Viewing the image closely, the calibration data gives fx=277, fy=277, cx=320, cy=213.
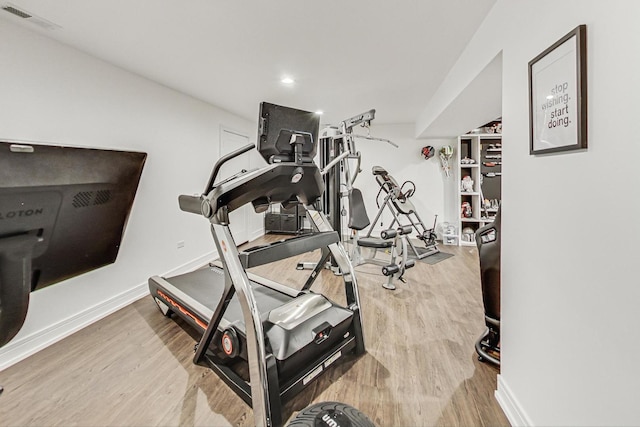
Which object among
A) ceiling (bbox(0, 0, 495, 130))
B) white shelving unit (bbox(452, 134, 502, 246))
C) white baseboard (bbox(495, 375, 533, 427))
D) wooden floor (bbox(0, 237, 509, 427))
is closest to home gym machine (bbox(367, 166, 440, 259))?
white shelving unit (bbox(452, 134, 502, 246))

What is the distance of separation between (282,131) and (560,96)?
1.30 metres

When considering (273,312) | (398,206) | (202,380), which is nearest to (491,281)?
(273,312)

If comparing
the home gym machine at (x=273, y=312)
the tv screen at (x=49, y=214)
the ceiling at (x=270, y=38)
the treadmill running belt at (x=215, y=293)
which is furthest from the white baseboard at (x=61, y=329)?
the ceiling at (x=270, y=38)

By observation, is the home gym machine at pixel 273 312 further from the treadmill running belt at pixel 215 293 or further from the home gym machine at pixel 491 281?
the home gym machine at pixel 491 281

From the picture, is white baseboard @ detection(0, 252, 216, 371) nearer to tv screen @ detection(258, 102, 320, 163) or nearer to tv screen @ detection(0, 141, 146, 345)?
tv screen @ detection(0, 141, 146, 345)

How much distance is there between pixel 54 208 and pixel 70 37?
212 centimetres

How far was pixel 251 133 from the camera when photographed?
548 centimetres

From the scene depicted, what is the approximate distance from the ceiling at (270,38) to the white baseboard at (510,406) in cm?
227

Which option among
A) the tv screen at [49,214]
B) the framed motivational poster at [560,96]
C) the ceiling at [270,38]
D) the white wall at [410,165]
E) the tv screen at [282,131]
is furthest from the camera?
the white wall at [410,165]

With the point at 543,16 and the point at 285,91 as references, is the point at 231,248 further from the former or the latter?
the point at 285,91

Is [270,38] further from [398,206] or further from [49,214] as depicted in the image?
[398,206]

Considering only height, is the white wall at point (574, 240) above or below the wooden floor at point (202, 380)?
above

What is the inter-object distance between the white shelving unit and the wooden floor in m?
2.86

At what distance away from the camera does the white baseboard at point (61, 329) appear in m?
1.92
